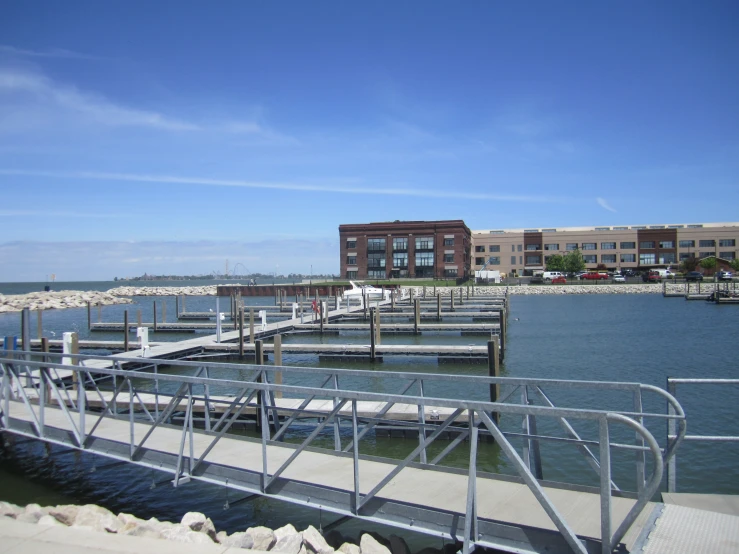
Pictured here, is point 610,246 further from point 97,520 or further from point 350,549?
point 97,520

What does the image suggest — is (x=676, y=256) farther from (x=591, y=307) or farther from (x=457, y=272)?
(x=591, y=307)

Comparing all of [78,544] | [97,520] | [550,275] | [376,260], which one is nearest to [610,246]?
[550,275]

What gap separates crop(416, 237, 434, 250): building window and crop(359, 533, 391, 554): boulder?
8961 centimetres

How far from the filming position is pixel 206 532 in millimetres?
8789

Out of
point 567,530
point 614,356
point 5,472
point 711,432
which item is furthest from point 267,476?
point 614,356

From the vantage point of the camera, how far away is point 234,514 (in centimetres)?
1041

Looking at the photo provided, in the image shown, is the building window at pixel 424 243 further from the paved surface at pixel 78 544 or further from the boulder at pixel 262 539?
the paved surface at pixel 78 544

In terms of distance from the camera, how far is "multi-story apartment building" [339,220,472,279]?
3767 inches

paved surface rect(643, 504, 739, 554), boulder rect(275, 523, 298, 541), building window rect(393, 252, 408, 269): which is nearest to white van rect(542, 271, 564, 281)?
building window rect(393, 252, 408, 269)

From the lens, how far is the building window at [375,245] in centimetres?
9781

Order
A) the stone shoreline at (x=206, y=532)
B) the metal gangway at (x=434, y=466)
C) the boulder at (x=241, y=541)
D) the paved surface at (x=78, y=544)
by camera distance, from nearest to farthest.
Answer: the metal gangway at (x=434, y=466), the paved surface at (x=78, y=544), the stone shoreline at (x=206, y=532), the boulder at (x=241, y=541)

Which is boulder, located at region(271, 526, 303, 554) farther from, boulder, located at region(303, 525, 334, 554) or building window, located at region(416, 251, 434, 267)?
building window, located at region(416, 251, 434, 267)

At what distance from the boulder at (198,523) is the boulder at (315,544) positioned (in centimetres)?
160

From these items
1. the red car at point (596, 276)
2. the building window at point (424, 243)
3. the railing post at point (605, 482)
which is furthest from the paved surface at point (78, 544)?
the red car at point (596, 276)
